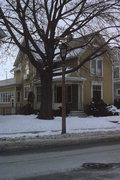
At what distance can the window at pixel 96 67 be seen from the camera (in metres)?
37.5

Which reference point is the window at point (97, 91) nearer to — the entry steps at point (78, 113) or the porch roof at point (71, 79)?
the porch roof at point (71, 79)

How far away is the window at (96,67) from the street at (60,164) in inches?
979

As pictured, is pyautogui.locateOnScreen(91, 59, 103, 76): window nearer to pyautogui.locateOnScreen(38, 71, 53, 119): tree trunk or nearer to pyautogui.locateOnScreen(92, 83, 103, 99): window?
pyautogui.locateOnScreen(92, 83, 103, 99): window

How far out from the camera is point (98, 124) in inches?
929

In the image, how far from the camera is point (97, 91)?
124 feet

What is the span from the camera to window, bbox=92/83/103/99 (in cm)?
3750

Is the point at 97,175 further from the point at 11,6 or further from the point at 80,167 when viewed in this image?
the point at 11,6

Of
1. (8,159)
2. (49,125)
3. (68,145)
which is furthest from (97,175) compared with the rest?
(49,125)

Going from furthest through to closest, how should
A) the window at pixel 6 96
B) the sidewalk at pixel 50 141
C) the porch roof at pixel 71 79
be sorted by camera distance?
the window at pixel 6 96 < the porch roof at pixel 71 79 < the sidewalk at pixel 50 141

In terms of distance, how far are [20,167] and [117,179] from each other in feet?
9.57

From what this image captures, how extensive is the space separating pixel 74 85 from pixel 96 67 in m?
3.54

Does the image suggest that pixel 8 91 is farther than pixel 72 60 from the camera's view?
Yes

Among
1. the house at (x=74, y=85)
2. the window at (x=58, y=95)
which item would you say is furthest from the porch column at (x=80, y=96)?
the window at (x=58, y=95)

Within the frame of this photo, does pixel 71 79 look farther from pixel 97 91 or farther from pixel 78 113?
pixel 97 91
